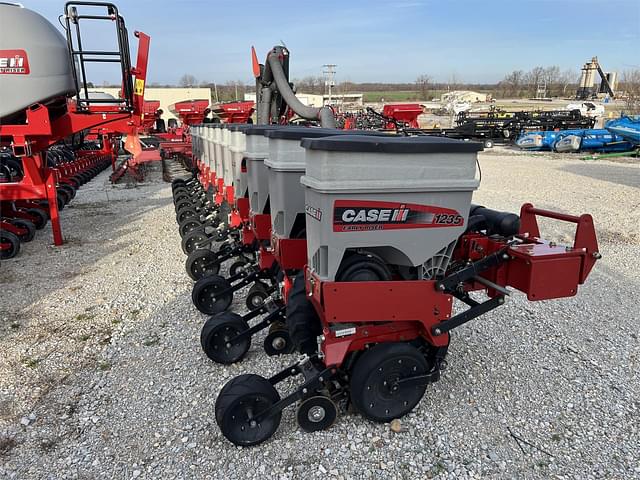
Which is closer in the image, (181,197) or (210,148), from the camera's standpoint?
(210,148)

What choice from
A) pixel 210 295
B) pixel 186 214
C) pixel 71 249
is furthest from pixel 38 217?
pixel 210 295

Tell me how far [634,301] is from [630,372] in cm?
153

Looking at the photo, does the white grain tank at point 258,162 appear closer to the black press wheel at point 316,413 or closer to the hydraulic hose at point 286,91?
the black press wheel at point 316,413

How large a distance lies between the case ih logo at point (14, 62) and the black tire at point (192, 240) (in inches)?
104

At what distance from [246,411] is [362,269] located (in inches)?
39.3

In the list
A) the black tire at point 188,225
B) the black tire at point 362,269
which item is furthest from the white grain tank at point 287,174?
the black tire at point 188,225

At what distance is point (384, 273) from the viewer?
2529 millimetres

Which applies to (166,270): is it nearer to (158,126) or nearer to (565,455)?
(565,455)

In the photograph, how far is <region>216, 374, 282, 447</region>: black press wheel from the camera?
2455 millimetres

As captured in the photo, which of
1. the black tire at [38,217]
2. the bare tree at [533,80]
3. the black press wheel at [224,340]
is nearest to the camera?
the black press wheel at [224,340]

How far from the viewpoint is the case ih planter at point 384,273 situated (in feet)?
7.45

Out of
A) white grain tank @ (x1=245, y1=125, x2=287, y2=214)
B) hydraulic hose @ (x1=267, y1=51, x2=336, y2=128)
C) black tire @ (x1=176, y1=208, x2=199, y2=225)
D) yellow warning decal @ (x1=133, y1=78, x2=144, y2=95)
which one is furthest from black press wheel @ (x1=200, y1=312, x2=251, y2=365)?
yellow warning decal @ (x1=133, y1=78, x2=144, y2=95)

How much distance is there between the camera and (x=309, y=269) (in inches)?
103

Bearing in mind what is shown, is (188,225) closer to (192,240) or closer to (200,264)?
(192,240)
